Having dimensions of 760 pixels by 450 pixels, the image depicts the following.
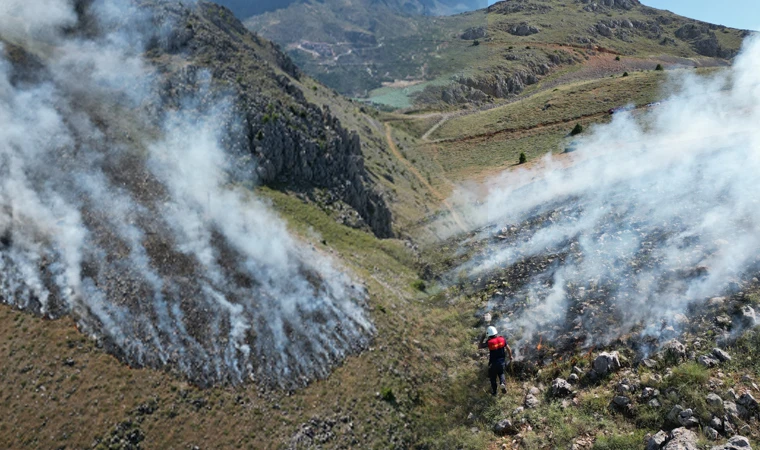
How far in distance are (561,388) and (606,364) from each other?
1492 mm

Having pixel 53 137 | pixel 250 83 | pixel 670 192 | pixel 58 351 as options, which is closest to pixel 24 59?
pixel 53 137

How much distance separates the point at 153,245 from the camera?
57.1 feet

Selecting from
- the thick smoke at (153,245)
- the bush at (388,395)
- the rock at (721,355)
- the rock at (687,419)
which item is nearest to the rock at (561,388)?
the rock at (687,419)

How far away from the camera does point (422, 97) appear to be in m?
80.2

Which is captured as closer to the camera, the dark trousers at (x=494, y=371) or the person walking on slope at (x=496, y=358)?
the person walking on slope at (x=496, y=358)

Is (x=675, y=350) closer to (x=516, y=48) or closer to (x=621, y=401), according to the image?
(x=621, y=401)

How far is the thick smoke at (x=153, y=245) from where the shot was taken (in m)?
15.2

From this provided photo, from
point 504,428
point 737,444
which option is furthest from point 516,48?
point 737,444

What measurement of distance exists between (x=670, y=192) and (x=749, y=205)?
158 inches

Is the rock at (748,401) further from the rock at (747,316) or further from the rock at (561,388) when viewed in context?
the rock at (561,388)

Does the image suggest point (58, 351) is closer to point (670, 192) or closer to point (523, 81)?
point (670, 192)

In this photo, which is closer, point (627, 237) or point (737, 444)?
point (737, 444)

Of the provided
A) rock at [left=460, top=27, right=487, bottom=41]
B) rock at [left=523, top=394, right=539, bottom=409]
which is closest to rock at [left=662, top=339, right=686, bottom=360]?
rock at [left=523, top=394, right=539, bottom=409]

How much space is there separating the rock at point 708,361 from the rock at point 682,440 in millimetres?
2659
